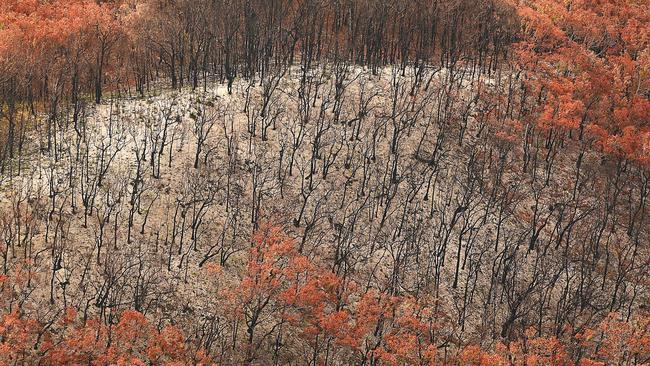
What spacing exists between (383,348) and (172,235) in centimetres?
1313

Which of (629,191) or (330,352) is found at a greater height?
(629,191)

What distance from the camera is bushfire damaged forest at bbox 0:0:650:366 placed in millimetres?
30781

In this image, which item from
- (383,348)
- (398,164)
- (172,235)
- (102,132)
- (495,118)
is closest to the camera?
(383,348)

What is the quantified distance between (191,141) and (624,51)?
39.4 meters

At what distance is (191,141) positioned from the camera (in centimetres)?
4066

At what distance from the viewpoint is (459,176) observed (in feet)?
142

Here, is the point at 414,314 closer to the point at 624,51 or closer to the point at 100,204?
the point at 100,204

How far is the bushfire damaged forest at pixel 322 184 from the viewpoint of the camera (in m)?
30.8

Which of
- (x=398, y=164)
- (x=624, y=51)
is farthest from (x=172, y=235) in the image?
(x=624, y=51)

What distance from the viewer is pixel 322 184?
40.3m

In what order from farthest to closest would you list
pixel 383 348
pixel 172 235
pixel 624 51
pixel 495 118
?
pixel 624 51, pixel 495 118, pixel 172 235, pixel 383 348

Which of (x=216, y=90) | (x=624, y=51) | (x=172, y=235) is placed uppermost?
(x=624, y=51)

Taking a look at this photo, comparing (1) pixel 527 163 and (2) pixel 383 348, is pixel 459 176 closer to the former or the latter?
(1) pixel 527 163

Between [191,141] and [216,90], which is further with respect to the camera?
[216,90]
